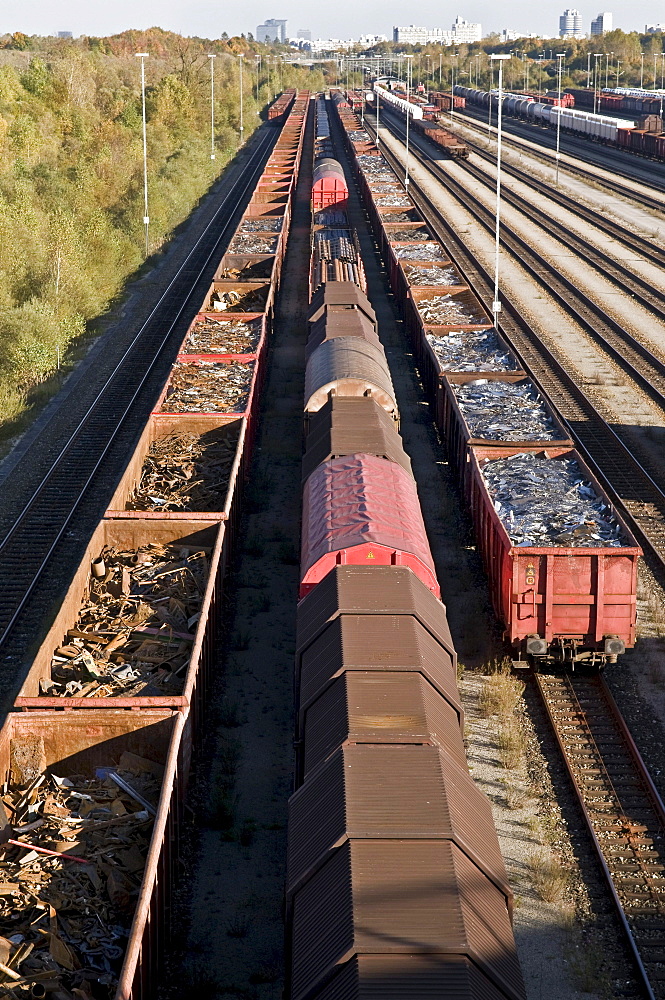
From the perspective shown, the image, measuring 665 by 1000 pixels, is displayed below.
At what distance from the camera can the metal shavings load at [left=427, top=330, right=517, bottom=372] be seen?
80.1ft

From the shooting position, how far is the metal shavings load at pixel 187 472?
1861 cm

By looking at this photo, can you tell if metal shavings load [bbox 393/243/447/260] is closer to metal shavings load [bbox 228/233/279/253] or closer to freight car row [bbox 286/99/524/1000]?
metal shavings load [bbox 228/233/279/253]

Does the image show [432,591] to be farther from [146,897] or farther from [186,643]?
[146,897]

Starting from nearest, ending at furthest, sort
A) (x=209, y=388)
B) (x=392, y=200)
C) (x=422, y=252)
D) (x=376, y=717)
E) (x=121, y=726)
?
(x=376, y=717) < (x=121, y=726) < (x=209, y=388) < (x=422, y=252) < (x=392, y=200)

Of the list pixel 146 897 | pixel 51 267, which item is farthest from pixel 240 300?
pixel 146 897

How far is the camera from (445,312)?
1192 inches

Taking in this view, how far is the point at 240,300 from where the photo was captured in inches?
1300

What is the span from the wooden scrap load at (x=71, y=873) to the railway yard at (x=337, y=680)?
29 mm

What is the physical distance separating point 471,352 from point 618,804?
48.5ft

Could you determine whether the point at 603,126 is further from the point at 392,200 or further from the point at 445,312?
the point at 445,312

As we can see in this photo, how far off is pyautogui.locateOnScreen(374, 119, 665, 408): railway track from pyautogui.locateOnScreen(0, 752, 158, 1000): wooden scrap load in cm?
2014

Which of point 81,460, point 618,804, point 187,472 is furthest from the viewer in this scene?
point 81,460

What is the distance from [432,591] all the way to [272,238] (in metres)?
28.0

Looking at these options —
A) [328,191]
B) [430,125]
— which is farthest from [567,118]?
[328,191]
